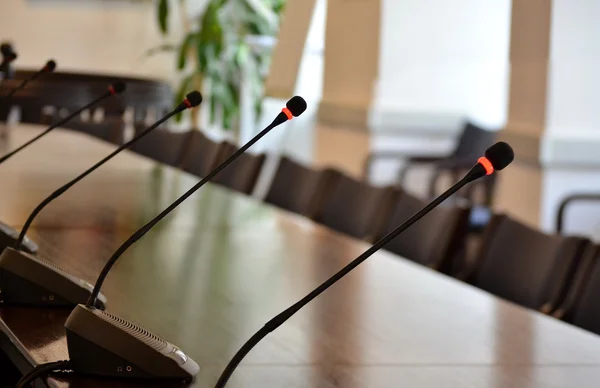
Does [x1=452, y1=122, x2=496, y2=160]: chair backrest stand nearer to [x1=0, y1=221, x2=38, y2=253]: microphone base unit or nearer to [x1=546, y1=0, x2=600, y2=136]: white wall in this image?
[x1=546, y1=0, x2=600, y2=136]: white wall

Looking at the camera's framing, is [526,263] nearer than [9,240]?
No

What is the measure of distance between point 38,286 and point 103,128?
487cm

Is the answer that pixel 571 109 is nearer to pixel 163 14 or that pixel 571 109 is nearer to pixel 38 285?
pixel 38 285

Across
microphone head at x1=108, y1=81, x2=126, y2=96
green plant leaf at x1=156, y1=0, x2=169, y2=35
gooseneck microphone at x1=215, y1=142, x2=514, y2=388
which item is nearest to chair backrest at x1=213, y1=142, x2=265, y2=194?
microphone head at x1=108, y1=81, x2=126, y2=96

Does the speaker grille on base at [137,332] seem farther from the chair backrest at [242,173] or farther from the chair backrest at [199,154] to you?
the chair backrest at [199,154]

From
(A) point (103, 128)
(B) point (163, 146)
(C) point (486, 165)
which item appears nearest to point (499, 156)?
(C) point (486, 165)

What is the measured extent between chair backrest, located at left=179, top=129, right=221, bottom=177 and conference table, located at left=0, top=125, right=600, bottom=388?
1778 millimetres

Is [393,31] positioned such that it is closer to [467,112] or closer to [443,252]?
[467,112]

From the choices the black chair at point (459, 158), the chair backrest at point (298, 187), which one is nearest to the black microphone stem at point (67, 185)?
the chair backrest at point (298, 187)

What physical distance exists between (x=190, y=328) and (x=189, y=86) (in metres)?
7.71

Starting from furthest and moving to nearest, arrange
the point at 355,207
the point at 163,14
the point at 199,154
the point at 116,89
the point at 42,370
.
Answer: the point at 163,14, the point at 199,154, the point at 355,207, the point at 116,89, the point at 42,370

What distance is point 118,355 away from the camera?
1588mm

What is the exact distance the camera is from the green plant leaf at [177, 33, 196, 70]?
903cm

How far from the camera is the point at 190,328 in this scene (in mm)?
1946
